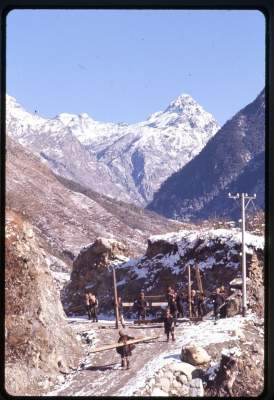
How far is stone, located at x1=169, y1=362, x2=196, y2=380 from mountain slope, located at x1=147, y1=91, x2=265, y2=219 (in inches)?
52.4

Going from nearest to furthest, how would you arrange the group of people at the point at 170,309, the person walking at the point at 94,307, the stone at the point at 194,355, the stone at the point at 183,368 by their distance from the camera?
1. the stone at the point at 183,368
2. the stone at the point at 194,355
3. the group of people at the point at 170,309
4. the person walking at the point at 94,307

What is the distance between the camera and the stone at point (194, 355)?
3.85 meters

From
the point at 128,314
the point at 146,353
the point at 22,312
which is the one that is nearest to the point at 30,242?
the point at 22,312

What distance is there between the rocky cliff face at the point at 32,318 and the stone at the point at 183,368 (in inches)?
31.6

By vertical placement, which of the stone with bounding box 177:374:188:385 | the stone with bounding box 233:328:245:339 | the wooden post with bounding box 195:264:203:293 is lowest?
the stone with bounding box 177:374:188:385

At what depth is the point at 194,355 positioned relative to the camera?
391 centimetres

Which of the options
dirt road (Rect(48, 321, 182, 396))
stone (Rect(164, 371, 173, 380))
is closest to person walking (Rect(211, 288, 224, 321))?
dirt road (Rect(48, 321, 182, 396))

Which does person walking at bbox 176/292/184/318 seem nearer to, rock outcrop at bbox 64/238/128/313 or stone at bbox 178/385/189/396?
rock outcrop at bbox 64/238/128/313

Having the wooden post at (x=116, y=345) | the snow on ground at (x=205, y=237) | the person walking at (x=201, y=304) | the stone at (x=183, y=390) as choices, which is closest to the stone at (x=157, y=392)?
the stone at (x=183, y=390)

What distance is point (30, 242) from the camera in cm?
444

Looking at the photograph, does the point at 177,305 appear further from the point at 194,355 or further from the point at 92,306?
the point at 92,306

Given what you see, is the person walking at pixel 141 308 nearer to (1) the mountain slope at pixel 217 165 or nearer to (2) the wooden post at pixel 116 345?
(2) the wooden post at pixel 116 345

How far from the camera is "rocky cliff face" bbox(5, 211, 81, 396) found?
3.94 meters

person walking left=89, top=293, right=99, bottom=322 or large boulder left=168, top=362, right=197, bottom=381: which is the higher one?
person walking left=89, top=293, right=99, bottom=322
